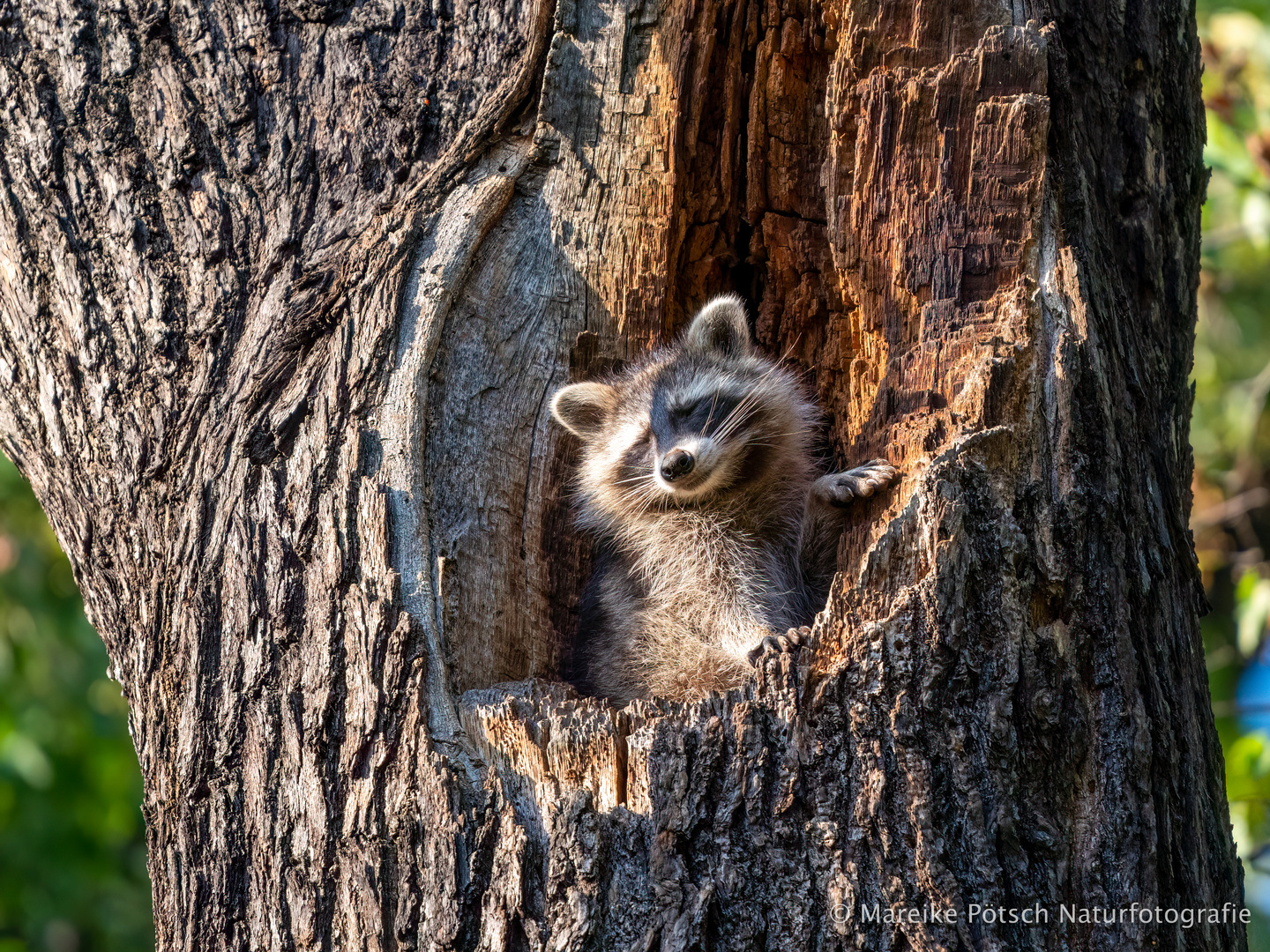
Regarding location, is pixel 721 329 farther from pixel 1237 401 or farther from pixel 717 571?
pixel 1237 401

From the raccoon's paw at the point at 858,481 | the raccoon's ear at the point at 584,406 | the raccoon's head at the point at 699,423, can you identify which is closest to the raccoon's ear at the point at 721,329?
the raccoon's head at the point at 699,423

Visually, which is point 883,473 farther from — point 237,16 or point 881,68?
point 237,16

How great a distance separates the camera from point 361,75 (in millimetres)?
3004

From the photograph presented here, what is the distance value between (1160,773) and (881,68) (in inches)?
69.9

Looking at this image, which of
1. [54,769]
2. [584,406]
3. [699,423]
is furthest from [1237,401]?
[54,769]

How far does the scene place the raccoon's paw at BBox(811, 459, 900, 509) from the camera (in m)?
2.66

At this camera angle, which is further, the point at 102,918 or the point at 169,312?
the point at 102,918

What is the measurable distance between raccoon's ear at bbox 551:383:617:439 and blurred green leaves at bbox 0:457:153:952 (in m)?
3.98

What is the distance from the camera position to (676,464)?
353 centimetres

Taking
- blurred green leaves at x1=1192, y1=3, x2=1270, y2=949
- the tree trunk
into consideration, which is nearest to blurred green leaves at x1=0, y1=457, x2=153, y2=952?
the tree trunk

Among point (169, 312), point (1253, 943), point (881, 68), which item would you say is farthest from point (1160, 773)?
point (169, 312)

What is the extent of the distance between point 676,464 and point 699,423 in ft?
1.11

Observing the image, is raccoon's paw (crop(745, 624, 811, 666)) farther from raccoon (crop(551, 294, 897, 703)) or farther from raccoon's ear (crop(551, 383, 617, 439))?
raccoon's ear (crop(551, 383, 617, 439))

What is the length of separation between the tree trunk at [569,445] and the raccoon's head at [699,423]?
0.82 feet
